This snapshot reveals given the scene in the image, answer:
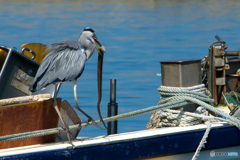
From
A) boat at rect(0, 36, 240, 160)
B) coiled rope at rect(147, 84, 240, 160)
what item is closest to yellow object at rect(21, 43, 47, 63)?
boat at rect(0, 36, 240, 160)

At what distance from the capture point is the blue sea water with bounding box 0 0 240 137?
10680mm

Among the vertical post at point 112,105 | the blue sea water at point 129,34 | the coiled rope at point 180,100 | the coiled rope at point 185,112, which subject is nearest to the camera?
the coiled rope at point 180,100

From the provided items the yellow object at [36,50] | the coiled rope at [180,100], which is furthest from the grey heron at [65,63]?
the yellow object at [36,50]

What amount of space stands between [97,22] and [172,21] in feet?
24.6

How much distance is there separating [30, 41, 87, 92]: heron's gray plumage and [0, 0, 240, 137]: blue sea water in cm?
491

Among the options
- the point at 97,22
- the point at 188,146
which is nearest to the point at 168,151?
the point at 188,146

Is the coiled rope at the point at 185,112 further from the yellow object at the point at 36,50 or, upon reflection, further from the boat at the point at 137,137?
the yellow object at the point at 36,50

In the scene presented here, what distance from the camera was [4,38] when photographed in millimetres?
22047

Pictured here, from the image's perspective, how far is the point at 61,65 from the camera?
120 inches

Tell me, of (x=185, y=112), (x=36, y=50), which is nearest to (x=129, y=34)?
(x=36, y=50)

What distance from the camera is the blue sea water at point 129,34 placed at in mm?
10680

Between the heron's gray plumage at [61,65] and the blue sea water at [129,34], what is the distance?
4.91 metres

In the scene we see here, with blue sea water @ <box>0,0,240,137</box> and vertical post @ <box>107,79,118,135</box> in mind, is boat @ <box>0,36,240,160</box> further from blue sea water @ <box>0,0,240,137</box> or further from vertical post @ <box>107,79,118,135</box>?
blue sea water @ <box>0,0,240,137</box>

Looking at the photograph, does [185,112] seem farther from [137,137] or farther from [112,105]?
[112,105]
